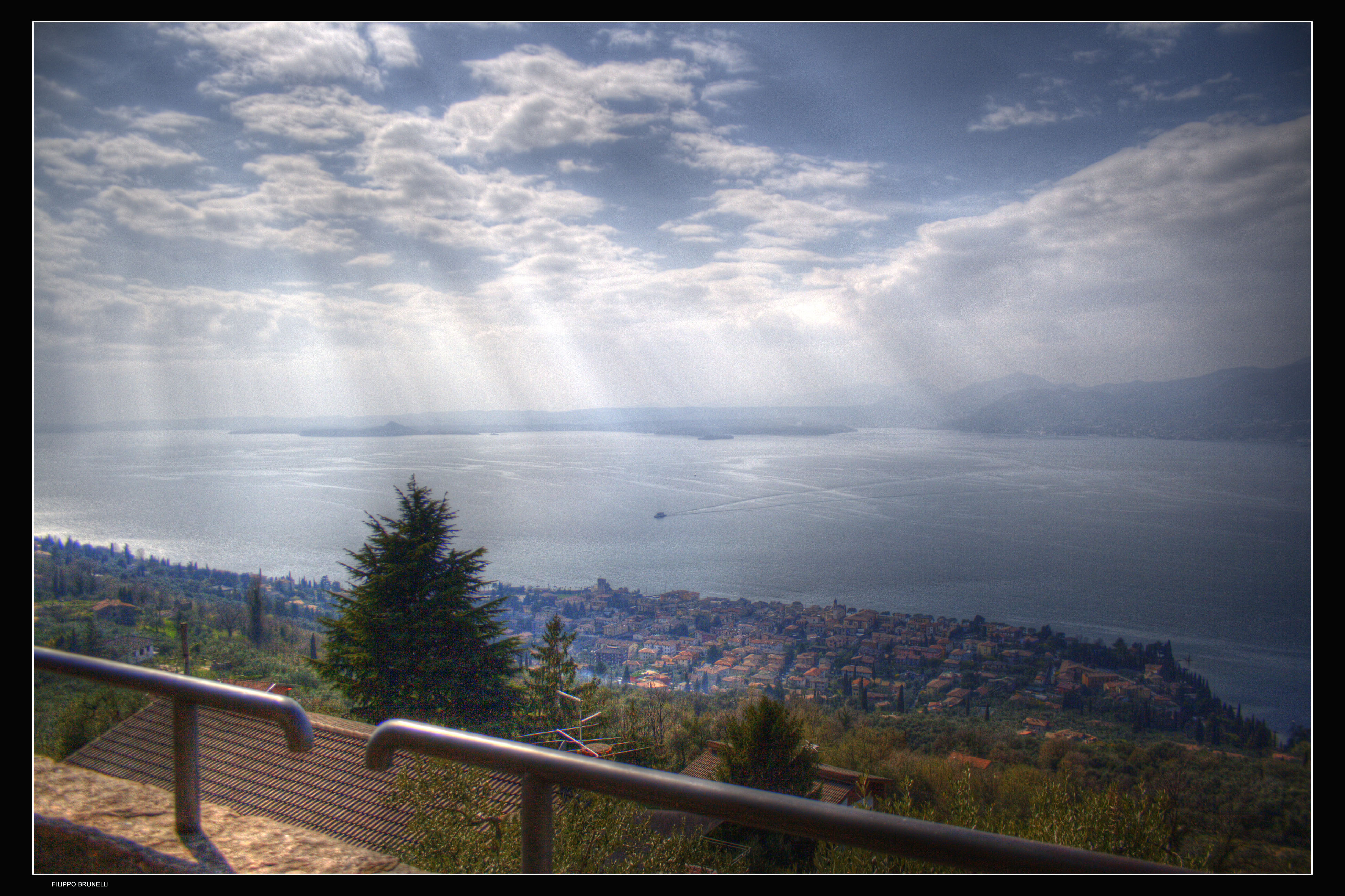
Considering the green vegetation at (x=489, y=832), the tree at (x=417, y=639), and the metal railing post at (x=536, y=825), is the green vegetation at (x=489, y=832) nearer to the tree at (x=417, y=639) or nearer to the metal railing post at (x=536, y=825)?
the metal railing post at (x=536, y=825)

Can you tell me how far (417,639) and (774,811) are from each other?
859 cm

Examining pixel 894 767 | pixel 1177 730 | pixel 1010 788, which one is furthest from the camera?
pixel 1177 730

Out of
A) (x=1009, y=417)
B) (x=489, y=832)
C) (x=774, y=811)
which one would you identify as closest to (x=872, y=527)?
(x=1009, y=417)

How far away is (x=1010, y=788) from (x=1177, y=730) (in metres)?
7.23

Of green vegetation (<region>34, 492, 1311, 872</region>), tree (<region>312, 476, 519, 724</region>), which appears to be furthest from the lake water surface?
tree (<region>312, 476, 519, 724</region>)

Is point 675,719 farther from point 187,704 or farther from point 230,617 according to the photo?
point 230,617

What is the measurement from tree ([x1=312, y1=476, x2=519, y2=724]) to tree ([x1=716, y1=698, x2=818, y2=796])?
3.75 m

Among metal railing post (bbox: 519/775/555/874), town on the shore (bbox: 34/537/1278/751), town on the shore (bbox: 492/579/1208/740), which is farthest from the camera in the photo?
town on the shore (bbox: 492/579/1208/740)

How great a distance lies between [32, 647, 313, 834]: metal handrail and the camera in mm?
1000

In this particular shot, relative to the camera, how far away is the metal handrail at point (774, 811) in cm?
66

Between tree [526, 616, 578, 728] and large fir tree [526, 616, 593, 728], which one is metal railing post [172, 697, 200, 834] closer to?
large fir tree [526, 616, 593, 728]

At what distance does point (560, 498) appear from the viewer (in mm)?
28656
